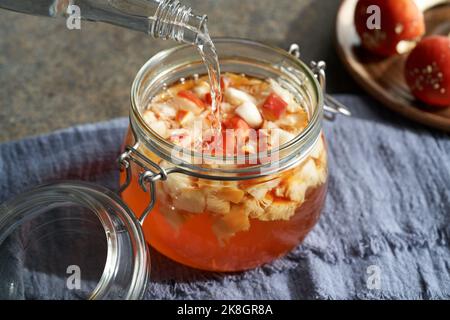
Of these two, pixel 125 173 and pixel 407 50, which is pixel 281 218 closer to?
pixel 125 173

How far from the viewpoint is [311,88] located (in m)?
1.01

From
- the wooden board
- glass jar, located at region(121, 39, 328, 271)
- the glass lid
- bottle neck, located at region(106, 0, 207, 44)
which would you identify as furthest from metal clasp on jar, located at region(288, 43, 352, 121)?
the glass lid

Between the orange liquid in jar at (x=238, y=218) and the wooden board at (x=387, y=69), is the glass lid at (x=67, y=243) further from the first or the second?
the wooden board at (x=387, y=69)

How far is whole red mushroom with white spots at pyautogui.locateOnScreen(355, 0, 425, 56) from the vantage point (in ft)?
4.45

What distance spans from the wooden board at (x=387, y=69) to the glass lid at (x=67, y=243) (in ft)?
2.15

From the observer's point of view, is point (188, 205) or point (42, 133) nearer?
point (188, 205)

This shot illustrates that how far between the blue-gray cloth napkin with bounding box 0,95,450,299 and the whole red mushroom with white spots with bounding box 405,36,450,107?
68 millimetres

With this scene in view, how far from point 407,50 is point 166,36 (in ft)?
2.36

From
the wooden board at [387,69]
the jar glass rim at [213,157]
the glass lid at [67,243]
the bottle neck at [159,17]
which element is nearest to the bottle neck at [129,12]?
the bottle neck at [159,17]

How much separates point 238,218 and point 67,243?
28 centimetres

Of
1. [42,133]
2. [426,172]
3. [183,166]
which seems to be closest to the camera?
[183,166]

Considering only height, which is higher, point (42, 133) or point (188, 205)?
point (42, 133)

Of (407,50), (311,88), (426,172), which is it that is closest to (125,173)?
(311,88)

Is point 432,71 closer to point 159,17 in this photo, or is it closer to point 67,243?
point 159,17
